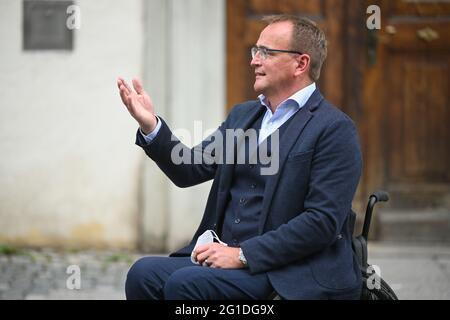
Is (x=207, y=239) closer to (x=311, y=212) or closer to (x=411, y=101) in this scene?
(x=311, y=212)

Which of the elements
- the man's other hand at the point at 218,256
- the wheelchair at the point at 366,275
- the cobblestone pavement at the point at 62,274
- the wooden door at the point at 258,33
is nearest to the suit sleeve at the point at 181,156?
the man's other hand at the point at 218,256

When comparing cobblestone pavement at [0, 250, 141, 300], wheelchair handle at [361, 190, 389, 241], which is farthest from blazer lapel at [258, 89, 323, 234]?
cobblestone pavement at [0, 250, 141, 300]

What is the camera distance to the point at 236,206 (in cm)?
381

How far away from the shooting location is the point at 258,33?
719 cm

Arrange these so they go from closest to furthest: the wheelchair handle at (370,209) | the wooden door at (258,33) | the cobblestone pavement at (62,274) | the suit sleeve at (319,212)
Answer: the suit sleeve at (319,212), the wheelchair handle at (370,209), the cobblestone pavement at (62,274), the wooden door at (258,33)

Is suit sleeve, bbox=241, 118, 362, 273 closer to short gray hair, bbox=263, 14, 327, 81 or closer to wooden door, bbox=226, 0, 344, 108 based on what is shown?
short gray hair, bbox=263, 14, 327, 81

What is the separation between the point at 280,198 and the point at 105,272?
324cm

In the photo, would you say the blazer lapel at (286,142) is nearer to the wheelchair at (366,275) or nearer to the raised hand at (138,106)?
the wheelchair at (366,275)

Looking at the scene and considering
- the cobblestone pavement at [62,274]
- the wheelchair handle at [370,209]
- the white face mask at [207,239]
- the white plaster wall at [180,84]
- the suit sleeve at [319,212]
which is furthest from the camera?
the white plaster wall at [180,84]

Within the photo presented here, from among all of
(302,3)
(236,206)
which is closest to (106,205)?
(302,3)

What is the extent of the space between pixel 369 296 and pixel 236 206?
0.64 metres

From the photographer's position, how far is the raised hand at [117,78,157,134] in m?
3.75

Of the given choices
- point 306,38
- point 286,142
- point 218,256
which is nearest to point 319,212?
point 286,142

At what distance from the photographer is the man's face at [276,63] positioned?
3752 millimetres
